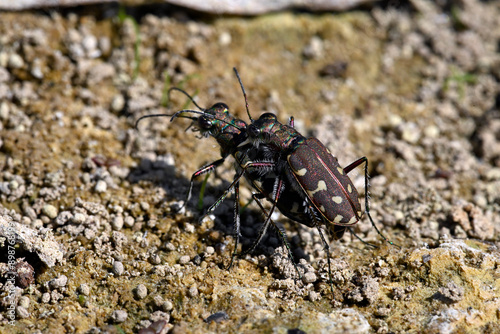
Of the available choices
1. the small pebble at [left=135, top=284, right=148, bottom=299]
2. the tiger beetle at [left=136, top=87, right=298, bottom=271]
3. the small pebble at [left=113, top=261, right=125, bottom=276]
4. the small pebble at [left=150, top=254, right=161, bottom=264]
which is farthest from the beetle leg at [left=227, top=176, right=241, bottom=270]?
the small pebble at [left=113, top=261, right=125, bottom=276]

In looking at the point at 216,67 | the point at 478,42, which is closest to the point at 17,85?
the point at 216,67

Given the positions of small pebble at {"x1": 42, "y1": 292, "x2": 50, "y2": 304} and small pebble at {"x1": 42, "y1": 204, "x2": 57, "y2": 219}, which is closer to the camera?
small pebble at {"x1": 42, "y1": 292, "x2": 50, "y2": 304}

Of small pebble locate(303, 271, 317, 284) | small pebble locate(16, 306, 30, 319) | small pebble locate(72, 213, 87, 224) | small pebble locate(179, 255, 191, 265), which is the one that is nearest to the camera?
small pebble locate(16, 306, 30, 319)

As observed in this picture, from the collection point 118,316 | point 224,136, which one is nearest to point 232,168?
point 224,136

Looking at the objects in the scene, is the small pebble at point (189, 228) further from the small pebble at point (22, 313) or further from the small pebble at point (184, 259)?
the small pebble at point (22, 313)

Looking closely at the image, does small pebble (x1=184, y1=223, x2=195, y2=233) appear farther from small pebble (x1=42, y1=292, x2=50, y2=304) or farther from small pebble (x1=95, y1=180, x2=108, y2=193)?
small pebble (x1=42, y1=292, x2=50, y2=304)

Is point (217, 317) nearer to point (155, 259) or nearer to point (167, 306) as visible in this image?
point (167, 306)

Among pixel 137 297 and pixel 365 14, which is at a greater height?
pixel 365 14

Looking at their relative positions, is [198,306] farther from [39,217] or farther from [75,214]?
[39,217]
